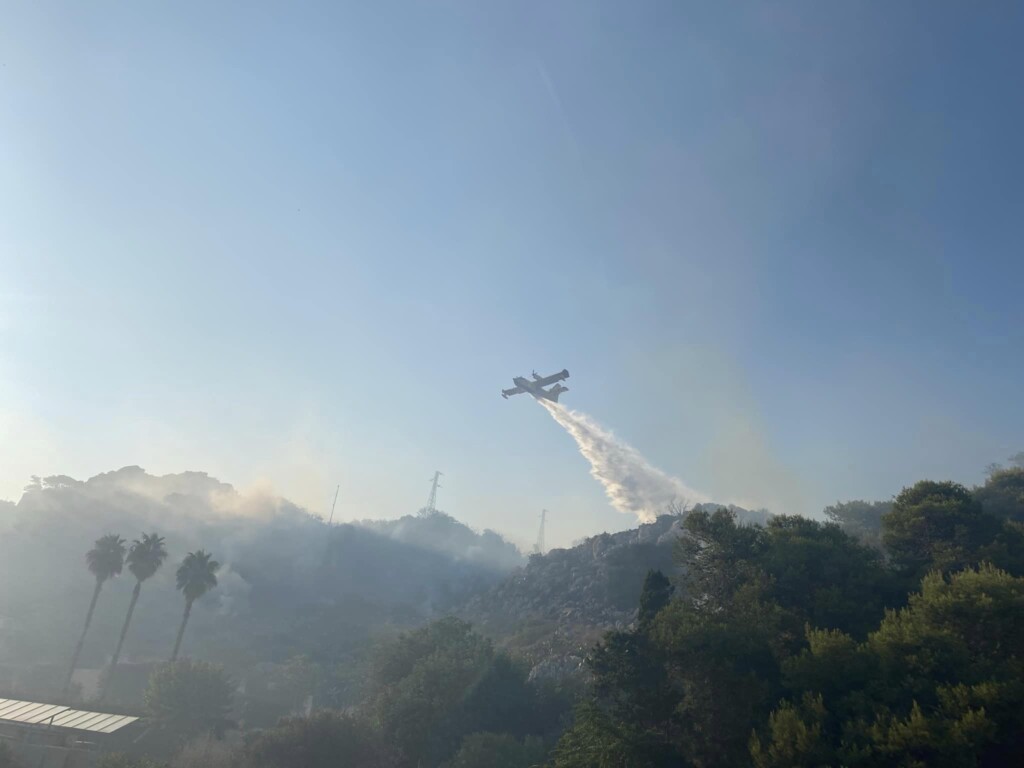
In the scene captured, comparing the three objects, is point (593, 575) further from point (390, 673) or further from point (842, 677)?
point (842, 677)

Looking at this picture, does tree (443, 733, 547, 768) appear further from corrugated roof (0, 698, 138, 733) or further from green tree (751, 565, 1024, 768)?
corrugated roof (0, 698, 138, 733)

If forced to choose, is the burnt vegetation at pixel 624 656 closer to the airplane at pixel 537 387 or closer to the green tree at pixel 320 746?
the green tree at pixel 320 746

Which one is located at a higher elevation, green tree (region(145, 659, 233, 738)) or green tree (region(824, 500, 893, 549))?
green tree (region(824, 500, 893, 549))

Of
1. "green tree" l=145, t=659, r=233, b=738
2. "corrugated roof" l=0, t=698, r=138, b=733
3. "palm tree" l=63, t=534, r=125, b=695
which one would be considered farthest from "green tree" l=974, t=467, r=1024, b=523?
"palm tree" l=63, t=534, r=125, b=695

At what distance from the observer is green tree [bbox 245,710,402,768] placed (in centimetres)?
4422

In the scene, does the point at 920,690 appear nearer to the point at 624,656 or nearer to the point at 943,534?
the point at 624,656

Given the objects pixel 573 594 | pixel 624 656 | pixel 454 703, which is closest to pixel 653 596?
pixel 624 656

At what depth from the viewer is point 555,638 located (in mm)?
80625

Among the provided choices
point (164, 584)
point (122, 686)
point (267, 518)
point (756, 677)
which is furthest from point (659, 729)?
point (267, 518)

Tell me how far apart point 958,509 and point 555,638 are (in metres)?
46.7

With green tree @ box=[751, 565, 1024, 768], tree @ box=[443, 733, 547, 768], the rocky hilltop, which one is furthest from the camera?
the rocky hilltop

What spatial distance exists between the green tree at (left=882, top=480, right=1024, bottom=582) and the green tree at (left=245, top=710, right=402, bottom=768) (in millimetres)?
41222

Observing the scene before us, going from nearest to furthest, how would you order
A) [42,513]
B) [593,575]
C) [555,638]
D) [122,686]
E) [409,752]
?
[409,752]
[122,686]
[555,638]
[593,575]
[42,513]

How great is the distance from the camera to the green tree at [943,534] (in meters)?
48.1
